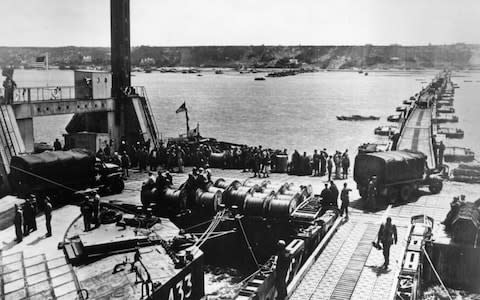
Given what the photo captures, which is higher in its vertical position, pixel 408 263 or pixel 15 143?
pixel 15 143

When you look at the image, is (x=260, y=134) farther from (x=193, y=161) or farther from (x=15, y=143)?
(x=15, y=143)

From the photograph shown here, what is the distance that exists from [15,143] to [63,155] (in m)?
3.90

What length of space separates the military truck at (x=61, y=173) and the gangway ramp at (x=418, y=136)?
20.4 meters

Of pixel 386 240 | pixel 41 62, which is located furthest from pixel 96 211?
pixel 41 62

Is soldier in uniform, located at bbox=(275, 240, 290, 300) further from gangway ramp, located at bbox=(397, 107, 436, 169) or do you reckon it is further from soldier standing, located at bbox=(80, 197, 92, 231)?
gangway ramp, located at bbox=(397, 107, 436, 169)

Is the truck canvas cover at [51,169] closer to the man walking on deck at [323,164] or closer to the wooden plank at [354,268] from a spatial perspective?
the wooden plank at [354,268]

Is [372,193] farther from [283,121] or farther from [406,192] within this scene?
[283,121]

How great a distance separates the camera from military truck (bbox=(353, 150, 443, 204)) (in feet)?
70.5

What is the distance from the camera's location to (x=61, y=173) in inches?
795

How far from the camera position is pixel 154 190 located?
20.1 m

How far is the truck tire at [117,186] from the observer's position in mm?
22334

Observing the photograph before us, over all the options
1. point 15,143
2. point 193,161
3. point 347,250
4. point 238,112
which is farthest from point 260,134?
point 347,250

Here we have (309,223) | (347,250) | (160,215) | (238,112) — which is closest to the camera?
(347,250)

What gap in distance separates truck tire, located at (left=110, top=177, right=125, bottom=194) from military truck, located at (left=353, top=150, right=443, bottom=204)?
10.1 m
